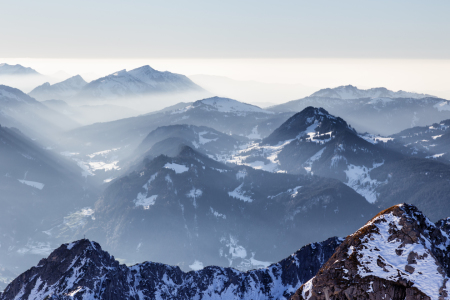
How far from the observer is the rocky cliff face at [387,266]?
83625 mm

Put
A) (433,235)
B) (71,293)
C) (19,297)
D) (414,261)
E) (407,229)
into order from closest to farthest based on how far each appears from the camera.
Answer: (414,261)
(407,229)
(433,235)
(71,293)
(19,297)

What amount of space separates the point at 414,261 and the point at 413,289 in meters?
7.50

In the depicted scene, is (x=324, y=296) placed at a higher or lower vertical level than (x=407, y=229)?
lower

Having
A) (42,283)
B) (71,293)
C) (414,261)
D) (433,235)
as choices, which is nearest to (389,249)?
(414,261)

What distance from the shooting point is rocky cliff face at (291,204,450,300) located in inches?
3292

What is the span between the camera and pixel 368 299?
8350 cm

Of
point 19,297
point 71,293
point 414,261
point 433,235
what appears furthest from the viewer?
point 19,297

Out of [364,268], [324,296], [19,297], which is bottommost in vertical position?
[19,297]

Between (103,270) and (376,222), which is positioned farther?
(103,270)

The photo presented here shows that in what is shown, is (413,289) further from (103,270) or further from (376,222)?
(103,270)

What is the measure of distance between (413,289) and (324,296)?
16.9 meters

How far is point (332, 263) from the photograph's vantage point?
302 ft

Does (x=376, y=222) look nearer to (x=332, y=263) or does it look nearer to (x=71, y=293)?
(x=332, y=263)

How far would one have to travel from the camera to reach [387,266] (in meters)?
88.1
